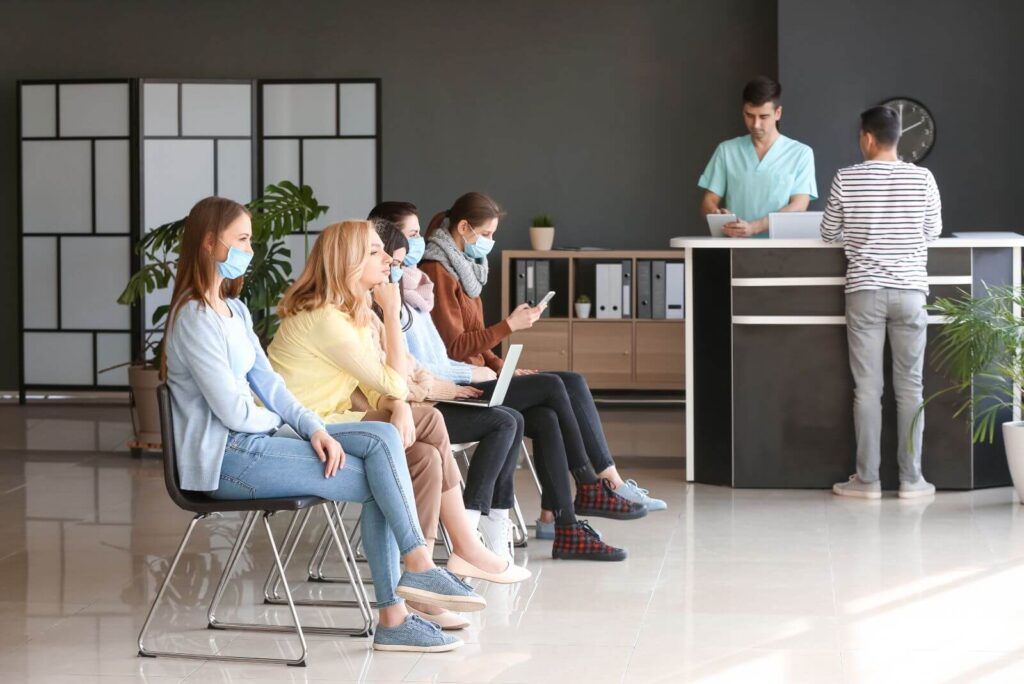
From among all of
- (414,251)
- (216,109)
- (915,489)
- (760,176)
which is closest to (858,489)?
(915,489)

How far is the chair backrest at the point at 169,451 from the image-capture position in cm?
333

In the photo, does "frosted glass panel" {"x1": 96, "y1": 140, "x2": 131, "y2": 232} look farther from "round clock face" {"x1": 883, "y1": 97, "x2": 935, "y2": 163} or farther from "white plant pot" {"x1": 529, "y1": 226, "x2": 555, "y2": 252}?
"round clock face" {"x1": 883, "y1": 97, "x2": 935, "y2": 163}

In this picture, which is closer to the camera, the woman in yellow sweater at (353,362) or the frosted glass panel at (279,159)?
the woman in yellow sweater at (353,362)

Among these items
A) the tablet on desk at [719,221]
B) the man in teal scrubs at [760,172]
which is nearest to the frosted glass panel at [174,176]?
the man in teal scrubs at [760,172]

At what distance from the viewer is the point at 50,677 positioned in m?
3.33

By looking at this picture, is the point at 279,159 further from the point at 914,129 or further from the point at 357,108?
the point at 914,129

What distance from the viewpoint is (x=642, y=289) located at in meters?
8.95

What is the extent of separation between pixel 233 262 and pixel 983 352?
313cm

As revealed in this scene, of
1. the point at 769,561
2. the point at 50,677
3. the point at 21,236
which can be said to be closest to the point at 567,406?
the point at 769,561

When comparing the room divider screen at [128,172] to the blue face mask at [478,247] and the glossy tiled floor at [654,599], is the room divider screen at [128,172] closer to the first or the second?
the glossy tiled floor at [654,599]

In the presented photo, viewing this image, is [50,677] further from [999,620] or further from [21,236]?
[21,236]

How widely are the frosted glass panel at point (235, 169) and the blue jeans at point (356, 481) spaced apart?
19.6 feet

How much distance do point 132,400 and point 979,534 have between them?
412cm

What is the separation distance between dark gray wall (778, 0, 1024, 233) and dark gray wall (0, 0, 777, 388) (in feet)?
3.65
